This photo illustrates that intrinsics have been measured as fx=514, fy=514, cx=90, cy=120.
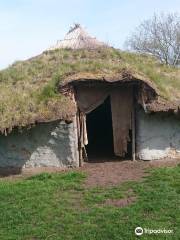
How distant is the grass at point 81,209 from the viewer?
940cm

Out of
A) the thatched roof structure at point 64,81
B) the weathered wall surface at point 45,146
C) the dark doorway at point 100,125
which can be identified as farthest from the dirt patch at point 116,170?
the dark doorway at point 100,125

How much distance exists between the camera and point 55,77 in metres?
14.5

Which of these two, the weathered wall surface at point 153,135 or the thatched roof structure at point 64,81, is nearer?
the thatched roof structure at point 64,81

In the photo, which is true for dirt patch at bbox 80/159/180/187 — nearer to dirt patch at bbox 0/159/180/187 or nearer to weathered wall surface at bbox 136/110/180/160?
dirt patch at bbox 0/159/180/187

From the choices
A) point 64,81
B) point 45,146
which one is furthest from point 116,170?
point 64,81

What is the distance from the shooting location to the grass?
9398mm

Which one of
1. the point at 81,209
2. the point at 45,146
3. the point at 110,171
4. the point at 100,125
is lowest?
the point at 81,209

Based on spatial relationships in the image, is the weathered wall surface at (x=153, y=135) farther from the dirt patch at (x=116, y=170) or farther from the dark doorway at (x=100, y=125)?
the dark doorway at (x=100, y=125)

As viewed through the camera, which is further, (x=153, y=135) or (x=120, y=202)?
(x=153, y=135)

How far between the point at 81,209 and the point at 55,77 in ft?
16.6

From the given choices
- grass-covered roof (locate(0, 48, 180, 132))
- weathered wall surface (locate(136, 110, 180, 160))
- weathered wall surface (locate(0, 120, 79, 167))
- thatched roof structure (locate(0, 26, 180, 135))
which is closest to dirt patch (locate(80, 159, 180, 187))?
weathered wall surface (locate(136, 110, 180, 160))

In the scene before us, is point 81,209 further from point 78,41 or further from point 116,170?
point 78,41

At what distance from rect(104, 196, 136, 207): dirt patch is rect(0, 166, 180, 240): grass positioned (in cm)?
11

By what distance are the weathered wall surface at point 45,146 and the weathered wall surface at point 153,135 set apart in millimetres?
1815
